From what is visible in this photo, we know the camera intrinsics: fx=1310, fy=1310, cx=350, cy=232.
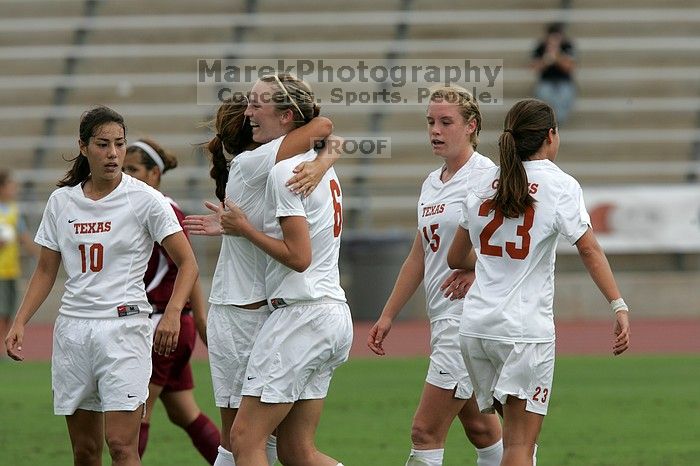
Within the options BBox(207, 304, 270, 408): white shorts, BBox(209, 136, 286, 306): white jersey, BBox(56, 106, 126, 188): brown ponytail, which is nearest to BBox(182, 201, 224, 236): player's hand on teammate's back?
BBox(209, 136, 286, 306): white jersey

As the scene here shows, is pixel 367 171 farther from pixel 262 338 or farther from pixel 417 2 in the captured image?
pixel 262 338

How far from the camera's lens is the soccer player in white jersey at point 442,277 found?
700cm

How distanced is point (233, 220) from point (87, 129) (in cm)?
97

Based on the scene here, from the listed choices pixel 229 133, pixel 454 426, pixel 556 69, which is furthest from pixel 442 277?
pixel 556 69

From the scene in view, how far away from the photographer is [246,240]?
643 centimetres

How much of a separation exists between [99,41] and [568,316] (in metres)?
12.2

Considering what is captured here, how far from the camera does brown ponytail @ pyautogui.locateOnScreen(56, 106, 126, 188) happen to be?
21.5 feet

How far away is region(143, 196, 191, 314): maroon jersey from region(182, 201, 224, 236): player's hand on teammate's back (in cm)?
151

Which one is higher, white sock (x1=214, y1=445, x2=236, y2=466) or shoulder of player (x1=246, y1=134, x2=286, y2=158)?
shoulder of player (x1=246, y1=134, x2=286, y2=158)

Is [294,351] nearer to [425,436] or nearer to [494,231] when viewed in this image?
[494,231]

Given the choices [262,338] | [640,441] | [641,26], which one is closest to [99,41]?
[641,26]

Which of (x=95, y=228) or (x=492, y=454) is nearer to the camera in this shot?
(x=95, y=228)

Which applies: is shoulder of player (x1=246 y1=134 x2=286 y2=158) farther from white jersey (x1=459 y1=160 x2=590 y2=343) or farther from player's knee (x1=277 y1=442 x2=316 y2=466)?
player's knee (x1=277 y1=442 x2=316 y2=466)

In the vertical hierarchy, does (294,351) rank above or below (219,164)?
below
